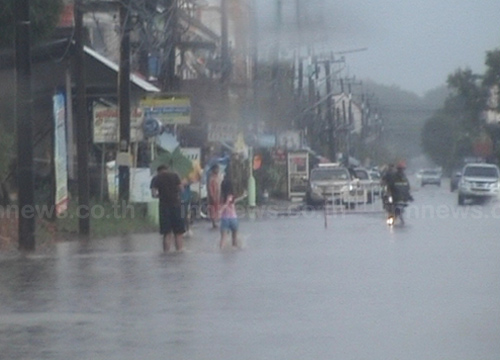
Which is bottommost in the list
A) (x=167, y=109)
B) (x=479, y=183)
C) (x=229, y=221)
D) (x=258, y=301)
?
(x=258, y=301)

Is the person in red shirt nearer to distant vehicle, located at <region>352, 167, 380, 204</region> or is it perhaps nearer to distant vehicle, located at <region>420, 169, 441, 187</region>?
distant vehicle, located at <region>352, 167, 380, 204</region>

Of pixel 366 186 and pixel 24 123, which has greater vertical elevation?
pixel 24 123

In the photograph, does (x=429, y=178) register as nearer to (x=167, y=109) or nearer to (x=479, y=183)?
(x=479, y=183)

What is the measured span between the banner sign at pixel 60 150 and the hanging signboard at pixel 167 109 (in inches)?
228

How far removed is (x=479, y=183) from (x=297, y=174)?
879cm

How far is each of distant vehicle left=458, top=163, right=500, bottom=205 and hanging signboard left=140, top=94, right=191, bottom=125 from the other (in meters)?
21.9

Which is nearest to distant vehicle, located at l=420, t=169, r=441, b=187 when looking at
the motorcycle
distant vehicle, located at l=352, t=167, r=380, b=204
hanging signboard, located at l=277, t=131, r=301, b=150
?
hanging signboard, located at l=277, t=131, r=301, b=150

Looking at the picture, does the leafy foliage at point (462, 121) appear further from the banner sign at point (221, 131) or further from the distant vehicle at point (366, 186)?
the banner sign at point (221, 131)

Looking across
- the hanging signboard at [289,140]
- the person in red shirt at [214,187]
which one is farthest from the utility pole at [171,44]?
the hanging signboard at [289,140]

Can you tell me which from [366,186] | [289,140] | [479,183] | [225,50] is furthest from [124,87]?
[289,140]

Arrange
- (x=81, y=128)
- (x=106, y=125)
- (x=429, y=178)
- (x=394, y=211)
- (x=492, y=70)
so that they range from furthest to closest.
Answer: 1. (x=429, y=178)
2. (x=492, y=70)
3. (x=394, y=211)
4. (x=106, y=125)
5. (x=81, y=128)

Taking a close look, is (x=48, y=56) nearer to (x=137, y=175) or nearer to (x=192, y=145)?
(x=137, y=175)

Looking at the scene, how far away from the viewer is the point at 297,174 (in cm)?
6125

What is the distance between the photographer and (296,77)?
219 feet
